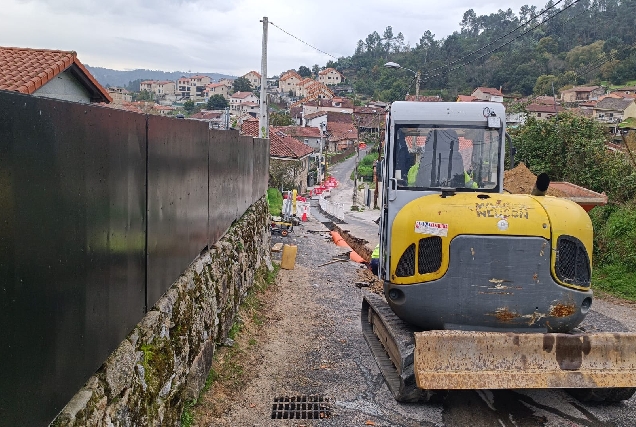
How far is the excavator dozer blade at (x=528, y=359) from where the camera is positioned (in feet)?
18.0

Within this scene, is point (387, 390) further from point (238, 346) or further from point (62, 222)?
point (62, 222)

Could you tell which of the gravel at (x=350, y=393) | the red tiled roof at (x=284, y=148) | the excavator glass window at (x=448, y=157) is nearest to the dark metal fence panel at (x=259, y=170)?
the gravel at (x=350, y=393)

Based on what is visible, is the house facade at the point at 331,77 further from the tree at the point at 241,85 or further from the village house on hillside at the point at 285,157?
the village house on hillside at the point at 285,157

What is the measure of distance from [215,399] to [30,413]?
141 inches

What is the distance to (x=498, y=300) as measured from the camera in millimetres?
5762

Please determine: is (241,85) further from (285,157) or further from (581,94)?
(285,157)

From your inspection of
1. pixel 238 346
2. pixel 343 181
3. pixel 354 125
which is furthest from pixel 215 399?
pixel 354 125

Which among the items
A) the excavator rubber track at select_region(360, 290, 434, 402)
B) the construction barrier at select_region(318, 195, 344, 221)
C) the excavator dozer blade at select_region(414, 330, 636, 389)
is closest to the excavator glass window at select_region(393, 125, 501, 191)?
the excavator rubber track at select_region(360, 290, 434, 402)

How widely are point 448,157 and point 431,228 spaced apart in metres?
1.41

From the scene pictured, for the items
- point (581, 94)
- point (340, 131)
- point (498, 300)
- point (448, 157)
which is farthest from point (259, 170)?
point (581, 94)

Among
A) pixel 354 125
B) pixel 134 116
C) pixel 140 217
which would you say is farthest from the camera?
pixel 354 125

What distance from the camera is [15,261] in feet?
8.07

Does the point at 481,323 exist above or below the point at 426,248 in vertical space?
below

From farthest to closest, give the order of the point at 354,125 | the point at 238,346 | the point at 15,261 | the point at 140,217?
1. the point at 354,125
2. the point at 238,346
3. the point at 140,217
4. the point at 15,261
